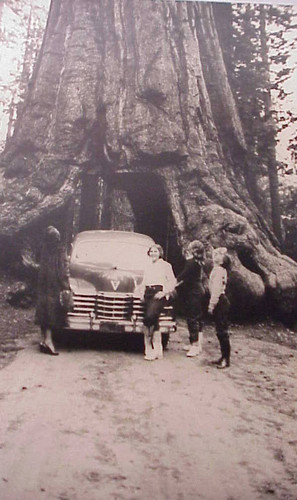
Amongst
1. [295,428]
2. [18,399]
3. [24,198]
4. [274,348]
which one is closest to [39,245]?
[24,198]

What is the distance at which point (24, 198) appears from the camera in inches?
132

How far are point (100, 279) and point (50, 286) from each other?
347 mm

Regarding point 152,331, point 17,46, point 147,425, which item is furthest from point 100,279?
point 17,46

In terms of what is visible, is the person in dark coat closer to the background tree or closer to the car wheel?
the car wheel

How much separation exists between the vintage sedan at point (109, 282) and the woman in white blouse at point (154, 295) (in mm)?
39

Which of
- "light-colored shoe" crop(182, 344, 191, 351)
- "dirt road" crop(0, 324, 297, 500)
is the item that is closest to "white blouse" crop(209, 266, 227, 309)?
"dirt road" crop(0, 324, 297, 500)

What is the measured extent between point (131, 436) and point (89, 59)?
2.66 metres

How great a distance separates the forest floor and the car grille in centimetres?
19

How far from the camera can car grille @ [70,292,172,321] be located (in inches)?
119

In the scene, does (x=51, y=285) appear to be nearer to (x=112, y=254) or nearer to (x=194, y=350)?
(x=112, y=254)

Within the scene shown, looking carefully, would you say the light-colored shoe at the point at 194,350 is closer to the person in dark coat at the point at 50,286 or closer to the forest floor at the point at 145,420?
the forest floor at the point at 145,420

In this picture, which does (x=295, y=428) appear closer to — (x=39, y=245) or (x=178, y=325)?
(x=178, y=325)

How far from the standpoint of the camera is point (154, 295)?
309cm

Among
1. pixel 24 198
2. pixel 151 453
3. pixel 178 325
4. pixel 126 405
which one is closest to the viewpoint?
pixel 151 453
